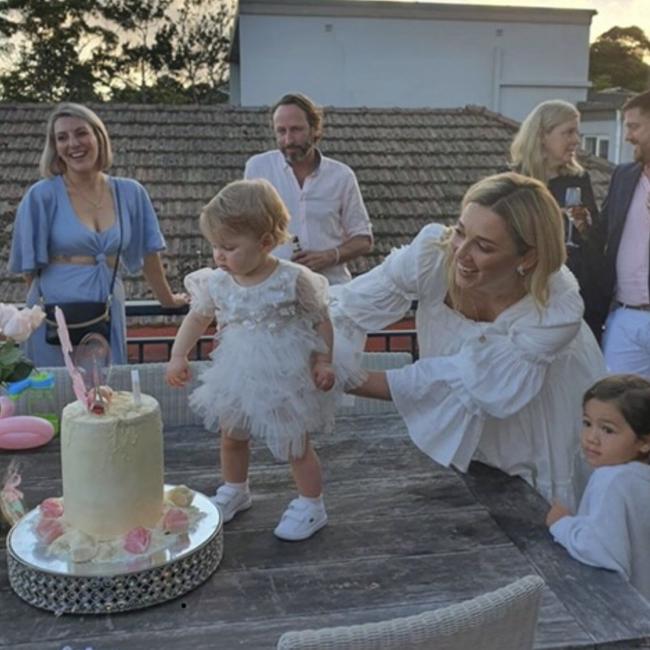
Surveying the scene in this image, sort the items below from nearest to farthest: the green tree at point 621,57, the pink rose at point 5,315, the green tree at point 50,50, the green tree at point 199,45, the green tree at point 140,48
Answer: the pink rose at point 5,315, the green tree at point 50,50, the green tree at point 140,48, the green tree at point 199,45, the green tree at point 621,57

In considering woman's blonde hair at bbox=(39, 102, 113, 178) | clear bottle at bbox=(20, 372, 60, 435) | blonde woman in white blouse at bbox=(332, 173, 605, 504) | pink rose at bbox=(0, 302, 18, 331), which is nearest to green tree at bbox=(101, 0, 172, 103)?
woman's blonde hair at bbox=(39, 102, 113, 178)

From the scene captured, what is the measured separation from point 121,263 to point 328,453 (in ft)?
5.06

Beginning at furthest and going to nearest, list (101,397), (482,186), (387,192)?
(387,192) → (482,186) → (101,397)

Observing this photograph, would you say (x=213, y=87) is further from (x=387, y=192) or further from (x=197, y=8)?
(x=387, y=192)

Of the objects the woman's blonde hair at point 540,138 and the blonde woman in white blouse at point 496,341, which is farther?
the woman's blonde hair at point 540,138

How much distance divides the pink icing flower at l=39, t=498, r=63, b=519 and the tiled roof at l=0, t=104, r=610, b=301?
475 cm

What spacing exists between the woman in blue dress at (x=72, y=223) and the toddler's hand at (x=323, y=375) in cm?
164

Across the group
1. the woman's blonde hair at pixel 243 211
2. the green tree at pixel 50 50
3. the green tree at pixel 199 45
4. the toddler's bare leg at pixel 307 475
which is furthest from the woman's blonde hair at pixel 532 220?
the green tree at pixel 199 45

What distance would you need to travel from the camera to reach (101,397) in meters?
1.41

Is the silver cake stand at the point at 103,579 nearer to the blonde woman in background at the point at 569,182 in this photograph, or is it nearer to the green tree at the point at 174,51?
the blonde woman in background at the point at 569,182

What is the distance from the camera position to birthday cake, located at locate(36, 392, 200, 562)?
1.34 meters

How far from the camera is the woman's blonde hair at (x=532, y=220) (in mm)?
1896

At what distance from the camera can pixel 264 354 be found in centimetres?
161

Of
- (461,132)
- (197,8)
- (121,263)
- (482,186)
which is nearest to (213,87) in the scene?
(197,8)
